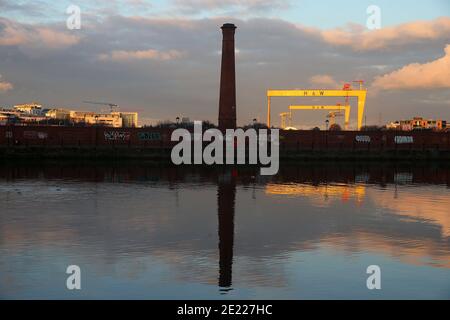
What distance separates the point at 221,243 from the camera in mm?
11984

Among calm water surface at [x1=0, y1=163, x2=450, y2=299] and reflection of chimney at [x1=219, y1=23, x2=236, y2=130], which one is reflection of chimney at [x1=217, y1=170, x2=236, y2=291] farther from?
reflection of chimney at [x1=219, y1=23, x2=236, y2=130]

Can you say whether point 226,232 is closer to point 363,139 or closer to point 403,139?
point 363,139

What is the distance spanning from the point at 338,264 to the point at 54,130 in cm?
4458

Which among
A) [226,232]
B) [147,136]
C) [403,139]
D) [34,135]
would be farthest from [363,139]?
[226,232]

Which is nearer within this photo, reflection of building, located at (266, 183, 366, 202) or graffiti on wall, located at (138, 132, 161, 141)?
reflection of building, located at (266, 183, 366, 202)

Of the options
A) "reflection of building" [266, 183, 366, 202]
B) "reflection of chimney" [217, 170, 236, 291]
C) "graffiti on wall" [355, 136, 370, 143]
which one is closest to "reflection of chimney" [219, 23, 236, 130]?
"graffiti on wall" [355, 136, 370, 143]

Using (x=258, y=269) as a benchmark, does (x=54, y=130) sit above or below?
above

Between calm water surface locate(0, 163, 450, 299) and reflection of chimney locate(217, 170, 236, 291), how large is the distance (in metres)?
0.03

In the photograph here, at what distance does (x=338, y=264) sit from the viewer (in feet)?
33.4

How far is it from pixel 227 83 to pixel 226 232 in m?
39.3

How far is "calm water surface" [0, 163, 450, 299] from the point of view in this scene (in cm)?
862

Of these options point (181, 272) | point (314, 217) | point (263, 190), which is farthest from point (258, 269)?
point (263, 190)
